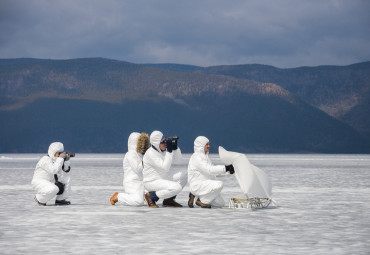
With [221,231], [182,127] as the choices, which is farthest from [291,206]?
[182,127]

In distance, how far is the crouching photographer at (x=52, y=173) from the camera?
12.8 m

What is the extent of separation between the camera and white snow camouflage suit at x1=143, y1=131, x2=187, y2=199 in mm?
12438

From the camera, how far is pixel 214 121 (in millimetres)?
195750

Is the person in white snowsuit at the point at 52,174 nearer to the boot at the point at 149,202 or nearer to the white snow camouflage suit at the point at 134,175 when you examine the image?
the white snow camouflage suit at the point at 134,175

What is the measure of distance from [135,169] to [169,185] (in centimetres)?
90

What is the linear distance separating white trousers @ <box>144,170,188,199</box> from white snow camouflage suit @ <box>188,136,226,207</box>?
262mm

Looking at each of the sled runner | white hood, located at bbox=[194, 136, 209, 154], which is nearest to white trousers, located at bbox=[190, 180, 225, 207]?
the sled runner

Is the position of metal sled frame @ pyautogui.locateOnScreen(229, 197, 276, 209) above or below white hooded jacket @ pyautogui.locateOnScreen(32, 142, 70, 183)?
below

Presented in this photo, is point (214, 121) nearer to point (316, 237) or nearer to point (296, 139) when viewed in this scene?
point (296, 139)

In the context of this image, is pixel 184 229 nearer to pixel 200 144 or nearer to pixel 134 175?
pixel 200 144

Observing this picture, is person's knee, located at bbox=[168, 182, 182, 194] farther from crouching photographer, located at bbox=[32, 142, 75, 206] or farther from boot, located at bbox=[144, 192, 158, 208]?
crouching photographer, located at bbox=[32, 142, 75, 206]

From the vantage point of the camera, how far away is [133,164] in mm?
12977

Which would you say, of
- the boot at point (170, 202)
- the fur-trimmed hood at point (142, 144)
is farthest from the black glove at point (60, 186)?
the boot at point (170, 202)

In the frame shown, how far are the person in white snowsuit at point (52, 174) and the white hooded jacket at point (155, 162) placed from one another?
155 cm
